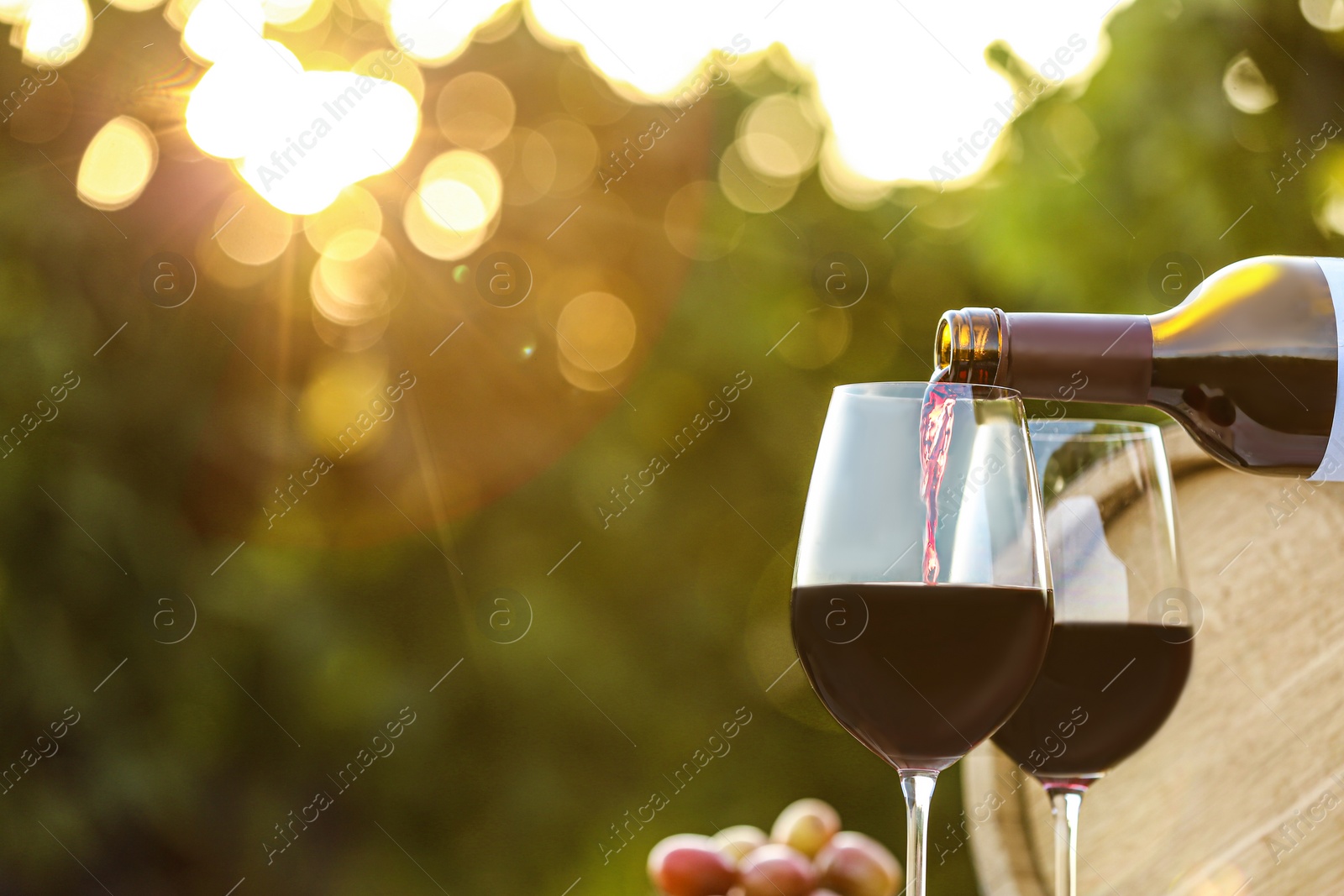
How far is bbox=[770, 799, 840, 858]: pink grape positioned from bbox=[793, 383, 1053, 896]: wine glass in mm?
662

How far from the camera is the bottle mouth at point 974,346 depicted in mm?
910

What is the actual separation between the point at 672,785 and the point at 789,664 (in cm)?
52

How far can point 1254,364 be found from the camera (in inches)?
41.7

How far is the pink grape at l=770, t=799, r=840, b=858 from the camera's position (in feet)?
4.68

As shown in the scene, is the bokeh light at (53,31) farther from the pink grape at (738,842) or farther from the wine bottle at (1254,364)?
the wine bottle at (1254,364)

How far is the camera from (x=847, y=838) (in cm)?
136

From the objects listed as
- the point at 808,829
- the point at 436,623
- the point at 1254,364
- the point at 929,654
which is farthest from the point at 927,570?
the point at 436,623

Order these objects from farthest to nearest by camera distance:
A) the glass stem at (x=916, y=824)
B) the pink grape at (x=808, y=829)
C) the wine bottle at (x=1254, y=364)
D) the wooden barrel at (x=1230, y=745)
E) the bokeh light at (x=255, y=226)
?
the bokeh light at (x=255, y=226), the pink grape at (x=808, y=829), the wooden barrel at (x=1230, y=745), the wine bottle at (x=1254, y=364), the glass stem at (x=916, y=824)

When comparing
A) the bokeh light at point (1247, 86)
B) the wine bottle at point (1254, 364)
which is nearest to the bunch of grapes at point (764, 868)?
the wine bottle at point (1254, 364)

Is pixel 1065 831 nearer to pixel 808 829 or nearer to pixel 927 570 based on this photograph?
pixel 927 570

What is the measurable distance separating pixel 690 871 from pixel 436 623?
2.54 metres

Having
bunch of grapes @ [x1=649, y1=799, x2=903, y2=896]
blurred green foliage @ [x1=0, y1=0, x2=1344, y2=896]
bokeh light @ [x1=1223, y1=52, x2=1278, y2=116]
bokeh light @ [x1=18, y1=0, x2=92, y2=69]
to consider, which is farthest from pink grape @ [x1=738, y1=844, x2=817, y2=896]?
bokeh light @ [x1=18, y1=0, x2=92, y2=69]

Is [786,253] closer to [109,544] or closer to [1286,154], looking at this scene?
[1286,154]

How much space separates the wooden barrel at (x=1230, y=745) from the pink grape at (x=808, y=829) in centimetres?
23
